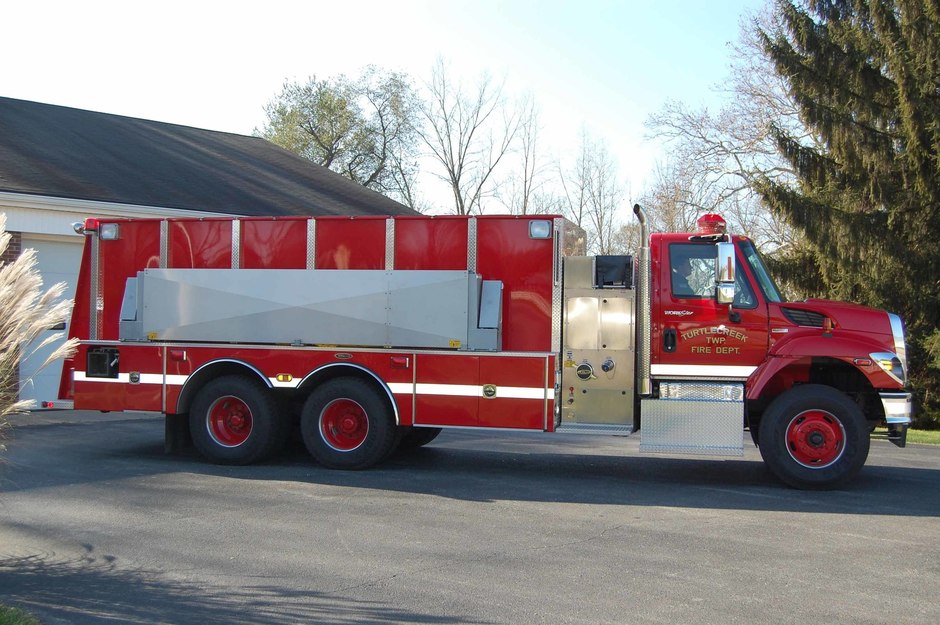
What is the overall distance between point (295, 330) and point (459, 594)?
16.9 ft

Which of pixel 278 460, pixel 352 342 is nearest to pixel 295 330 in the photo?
pixel 352 342

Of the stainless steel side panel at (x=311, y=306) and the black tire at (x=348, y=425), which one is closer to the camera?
the stainless steel side panel at (x=311, y=306)

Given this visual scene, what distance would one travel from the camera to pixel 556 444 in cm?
1284

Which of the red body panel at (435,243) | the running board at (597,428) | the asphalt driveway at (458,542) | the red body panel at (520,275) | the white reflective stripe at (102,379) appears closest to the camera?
the asphalt driveway at (458,542)

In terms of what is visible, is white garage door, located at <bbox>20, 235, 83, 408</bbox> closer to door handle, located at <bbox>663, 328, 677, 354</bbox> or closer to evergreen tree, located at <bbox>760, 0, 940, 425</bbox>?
door handle, located at <bbox>663, 328, 677, 354</bbox>

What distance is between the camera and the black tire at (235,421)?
406 inches

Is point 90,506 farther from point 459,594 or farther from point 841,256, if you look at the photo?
point 841,256

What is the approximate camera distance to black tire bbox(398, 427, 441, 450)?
11.7 metres

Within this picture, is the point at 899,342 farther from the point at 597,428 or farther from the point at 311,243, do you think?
the point at 311,243

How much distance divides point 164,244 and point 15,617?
670cm

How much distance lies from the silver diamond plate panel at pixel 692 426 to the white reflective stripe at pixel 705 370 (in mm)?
298

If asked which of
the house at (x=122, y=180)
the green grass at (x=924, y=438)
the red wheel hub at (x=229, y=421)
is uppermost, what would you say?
the house at (x=122, y=180)

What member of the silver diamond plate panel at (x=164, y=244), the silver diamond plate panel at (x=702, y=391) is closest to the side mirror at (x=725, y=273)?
the silver diamond plate panel at (x=702, y=391)

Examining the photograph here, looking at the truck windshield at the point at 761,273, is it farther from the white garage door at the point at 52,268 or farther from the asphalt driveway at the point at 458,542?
the white garage door at the point at 52,268
